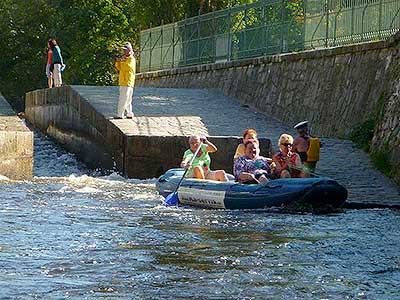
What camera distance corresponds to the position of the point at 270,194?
588 inches

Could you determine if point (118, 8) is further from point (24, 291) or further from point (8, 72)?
point (24, 291)

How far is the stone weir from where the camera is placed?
21422 millimetres

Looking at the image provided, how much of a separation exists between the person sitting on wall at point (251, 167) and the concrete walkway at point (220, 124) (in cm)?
140

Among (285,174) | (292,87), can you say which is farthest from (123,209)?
(292,87)

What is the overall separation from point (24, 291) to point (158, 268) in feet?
5.05

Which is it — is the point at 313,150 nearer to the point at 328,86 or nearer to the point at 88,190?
the point at 88,190

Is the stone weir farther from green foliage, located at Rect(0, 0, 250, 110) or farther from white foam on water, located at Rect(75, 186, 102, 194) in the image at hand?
green foliage, located at Rect(0, 0, 250, 110)

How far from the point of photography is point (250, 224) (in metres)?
13.4

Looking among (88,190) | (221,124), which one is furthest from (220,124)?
(88,190)

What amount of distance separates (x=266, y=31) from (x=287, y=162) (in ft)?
42.5

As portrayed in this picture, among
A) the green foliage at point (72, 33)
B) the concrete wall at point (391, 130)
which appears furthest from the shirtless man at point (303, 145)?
the green foliage at point (72, 33)

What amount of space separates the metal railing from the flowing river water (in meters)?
8.67

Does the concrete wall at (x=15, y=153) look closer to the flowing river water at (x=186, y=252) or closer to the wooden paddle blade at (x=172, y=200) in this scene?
the flowing river water at (x=186, y=252)

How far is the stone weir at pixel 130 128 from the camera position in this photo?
21422 millimetres
